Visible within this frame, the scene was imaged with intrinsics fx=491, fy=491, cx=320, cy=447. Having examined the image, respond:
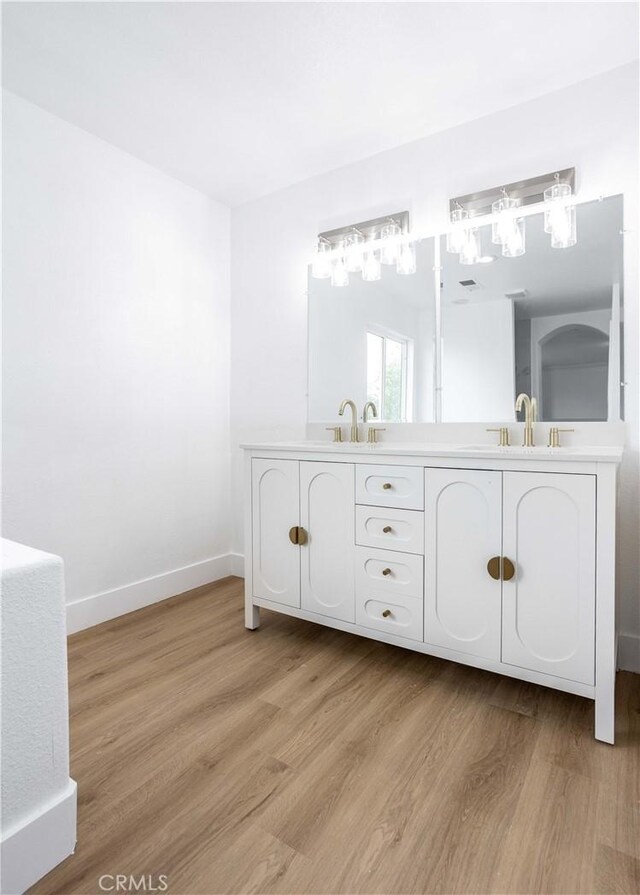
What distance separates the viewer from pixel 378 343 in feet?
8.39

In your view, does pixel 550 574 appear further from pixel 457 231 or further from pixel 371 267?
pixel 371 267

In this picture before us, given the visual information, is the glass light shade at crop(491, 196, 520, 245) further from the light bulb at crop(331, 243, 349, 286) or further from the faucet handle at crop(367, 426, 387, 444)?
the faucet handle at crop(367, 426, 387, 444)

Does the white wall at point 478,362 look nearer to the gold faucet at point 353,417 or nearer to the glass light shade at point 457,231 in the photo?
the glass light shade at point 457,231

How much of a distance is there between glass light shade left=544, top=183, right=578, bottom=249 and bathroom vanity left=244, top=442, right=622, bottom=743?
2.92ft

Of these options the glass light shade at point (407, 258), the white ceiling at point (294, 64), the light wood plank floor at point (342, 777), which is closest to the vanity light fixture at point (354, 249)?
the glass light shade at point (407, 258)

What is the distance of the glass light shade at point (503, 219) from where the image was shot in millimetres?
2156

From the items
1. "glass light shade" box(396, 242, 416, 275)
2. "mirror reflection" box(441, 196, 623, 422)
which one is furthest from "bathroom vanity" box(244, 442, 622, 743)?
"glass light shade" box(396, 242, 416, 275)

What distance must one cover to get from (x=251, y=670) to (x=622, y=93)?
2702 mm

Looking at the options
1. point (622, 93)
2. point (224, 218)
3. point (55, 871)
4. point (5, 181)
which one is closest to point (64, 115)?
point (5, 181)

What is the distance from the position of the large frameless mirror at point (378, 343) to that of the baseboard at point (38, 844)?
6.40ft

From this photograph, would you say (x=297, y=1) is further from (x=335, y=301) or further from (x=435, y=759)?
(x=435, y=759)

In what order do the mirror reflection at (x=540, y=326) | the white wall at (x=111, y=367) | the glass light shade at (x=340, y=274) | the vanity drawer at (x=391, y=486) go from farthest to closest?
the glass light shade at (x=340, y=274), the white wall at (x=111, y=367), the mirror reflection at (x=540, y=326), the vanity drawer at (x=391, y=486)

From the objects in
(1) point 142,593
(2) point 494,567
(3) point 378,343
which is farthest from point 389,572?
(1) point 142,593

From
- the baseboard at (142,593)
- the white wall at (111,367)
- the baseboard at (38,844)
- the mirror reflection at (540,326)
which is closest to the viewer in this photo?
the baseboard at (38,844)
